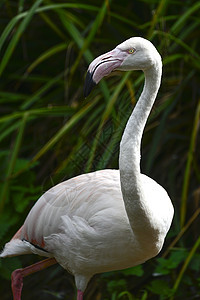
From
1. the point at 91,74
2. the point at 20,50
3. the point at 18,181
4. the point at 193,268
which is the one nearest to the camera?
the point at 91,74

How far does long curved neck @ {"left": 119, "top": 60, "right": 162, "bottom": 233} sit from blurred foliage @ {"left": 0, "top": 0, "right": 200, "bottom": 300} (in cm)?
60

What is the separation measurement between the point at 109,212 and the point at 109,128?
0.54 metres

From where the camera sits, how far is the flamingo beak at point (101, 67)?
1.96 metres

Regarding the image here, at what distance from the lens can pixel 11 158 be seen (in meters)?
3.21

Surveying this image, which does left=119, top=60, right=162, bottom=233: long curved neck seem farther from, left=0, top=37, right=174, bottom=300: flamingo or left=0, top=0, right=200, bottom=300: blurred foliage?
left=0, top=0, right=200, bottom=300: blurred foliage

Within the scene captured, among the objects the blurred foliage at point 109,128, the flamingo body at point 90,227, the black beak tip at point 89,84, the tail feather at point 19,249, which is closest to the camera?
the black beak tip at point 89,84

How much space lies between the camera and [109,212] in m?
2.26

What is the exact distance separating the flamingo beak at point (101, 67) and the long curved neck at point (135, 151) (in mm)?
119

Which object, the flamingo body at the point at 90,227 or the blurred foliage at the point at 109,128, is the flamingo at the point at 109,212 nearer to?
the flamingo body at the point at 90,227

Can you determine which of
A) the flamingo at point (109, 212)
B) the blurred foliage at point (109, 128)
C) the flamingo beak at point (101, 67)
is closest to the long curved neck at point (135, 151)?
the flamingo at point (109, 212)

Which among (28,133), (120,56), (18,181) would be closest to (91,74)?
(120,56)

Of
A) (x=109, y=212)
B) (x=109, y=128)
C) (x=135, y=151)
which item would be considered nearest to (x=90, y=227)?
(x=109, y=212)

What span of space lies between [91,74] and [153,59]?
0.21 meters

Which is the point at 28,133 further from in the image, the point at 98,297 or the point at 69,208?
the point at 69,208
